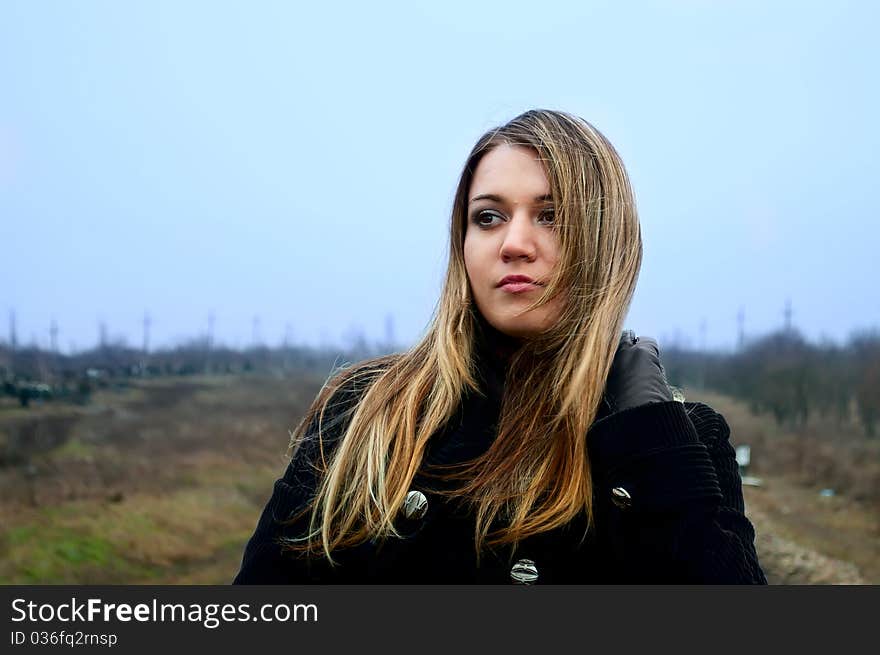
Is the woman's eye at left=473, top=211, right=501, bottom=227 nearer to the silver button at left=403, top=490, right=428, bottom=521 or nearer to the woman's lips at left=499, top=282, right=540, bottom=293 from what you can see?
the woman's lips at left=499, top=282, right=540, bottom=293

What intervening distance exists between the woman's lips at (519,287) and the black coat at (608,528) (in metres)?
0.31

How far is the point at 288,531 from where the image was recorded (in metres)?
1.87

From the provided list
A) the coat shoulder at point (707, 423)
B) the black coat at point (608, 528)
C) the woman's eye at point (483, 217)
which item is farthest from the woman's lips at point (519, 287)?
the coat shoulder at point (707, 423)

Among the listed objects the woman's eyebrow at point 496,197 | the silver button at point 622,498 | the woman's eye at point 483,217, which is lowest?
the silver button at point 622,498

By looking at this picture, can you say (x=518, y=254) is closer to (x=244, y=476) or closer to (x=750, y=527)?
(x=750, y=527)

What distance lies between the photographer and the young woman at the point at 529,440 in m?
1.72

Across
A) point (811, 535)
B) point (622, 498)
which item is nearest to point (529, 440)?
point (622, 498)

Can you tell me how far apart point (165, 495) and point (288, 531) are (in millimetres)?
11571

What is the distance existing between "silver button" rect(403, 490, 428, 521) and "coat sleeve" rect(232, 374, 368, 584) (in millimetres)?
251

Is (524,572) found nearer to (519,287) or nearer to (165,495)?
(519,287)

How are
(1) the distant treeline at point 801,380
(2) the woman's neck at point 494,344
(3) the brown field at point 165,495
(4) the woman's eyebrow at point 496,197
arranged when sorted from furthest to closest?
1. (1) the distant treeline at point 801,380
2. (3) the brown field at point 165,495
3. (2) the woman's neck at point 494,344
4. (4) the woman's eyebrow at point 496,197

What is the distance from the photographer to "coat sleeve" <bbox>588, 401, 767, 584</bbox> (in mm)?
1634

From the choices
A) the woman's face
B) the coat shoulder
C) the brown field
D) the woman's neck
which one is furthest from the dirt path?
the woman's face

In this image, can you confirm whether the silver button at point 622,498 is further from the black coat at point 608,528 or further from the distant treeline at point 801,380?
the distant treeline at point 801,380
